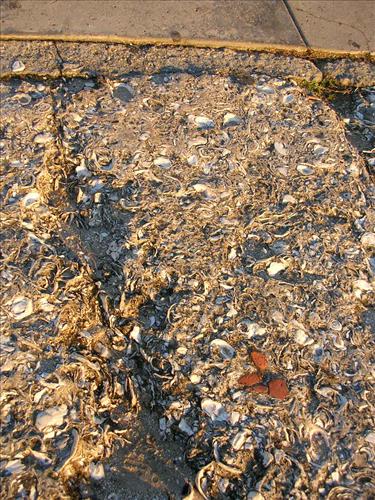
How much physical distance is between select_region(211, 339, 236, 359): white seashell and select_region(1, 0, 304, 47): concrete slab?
1576 millimetres

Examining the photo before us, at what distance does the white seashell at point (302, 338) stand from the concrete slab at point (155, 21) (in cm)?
154

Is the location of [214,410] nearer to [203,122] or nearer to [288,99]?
[203,122]

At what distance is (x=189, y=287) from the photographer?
194 cm

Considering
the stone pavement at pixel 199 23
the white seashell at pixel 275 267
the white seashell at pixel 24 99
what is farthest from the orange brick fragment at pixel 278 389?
the stone pavement at pixel 199 23

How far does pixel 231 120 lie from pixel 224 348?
1075 mm

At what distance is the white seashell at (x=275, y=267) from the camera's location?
6.61ft

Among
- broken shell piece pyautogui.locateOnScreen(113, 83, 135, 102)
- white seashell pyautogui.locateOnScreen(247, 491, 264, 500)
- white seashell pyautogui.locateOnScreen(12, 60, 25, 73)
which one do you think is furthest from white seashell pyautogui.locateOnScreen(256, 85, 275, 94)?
white seashell pyautogui.locateOnScreen(247, 491, 264, 500)

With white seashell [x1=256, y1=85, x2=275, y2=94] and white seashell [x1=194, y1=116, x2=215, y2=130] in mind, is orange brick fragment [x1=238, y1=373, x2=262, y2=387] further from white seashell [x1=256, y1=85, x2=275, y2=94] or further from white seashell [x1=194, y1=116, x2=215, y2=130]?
white seashell [x1=256, y1=85, x2=275, y2=94]

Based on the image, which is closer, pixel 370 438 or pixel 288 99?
pixel 370 438

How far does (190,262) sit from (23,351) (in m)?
0.64

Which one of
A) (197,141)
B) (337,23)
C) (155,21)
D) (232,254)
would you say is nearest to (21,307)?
(232,254)

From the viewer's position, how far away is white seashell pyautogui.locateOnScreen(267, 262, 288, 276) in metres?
2.02

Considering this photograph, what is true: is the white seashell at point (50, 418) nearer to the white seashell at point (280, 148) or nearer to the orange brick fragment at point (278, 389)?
the orange brick fragment at point (278, 389)

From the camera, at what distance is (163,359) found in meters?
1.80
